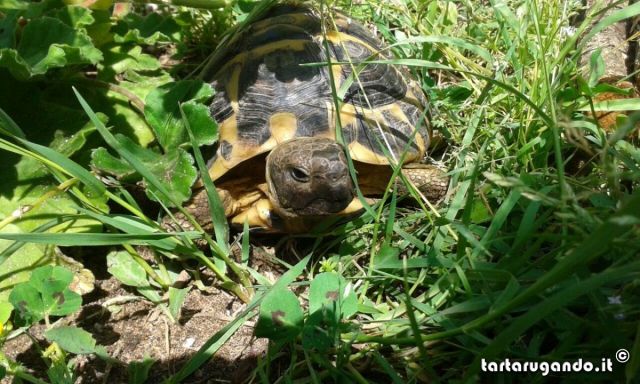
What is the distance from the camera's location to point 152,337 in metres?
2.17

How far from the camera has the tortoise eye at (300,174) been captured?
7.44ft

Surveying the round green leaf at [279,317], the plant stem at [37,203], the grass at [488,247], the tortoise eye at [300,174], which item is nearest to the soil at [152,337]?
the grass at [488,247]

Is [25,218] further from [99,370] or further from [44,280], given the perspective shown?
[99,370]

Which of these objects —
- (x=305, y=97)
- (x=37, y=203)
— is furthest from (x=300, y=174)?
(x=37, y=203)

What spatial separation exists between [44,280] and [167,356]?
48 centimetres

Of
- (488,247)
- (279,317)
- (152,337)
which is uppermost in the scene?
(488,247)

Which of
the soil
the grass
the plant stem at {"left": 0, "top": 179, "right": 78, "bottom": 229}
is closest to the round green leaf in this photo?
the grass

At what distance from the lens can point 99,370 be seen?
2.05 m

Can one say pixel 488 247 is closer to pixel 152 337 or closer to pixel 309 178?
pixel 309 178

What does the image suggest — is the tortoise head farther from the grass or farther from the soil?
the soil

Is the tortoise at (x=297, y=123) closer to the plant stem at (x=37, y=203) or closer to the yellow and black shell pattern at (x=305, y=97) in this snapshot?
the yellow and black shell pattern at (x=305, y=97)

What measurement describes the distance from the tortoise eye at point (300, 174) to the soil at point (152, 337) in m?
0.52

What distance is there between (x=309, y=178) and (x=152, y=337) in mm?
808

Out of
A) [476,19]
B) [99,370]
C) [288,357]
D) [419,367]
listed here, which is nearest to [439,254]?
[419,367]
